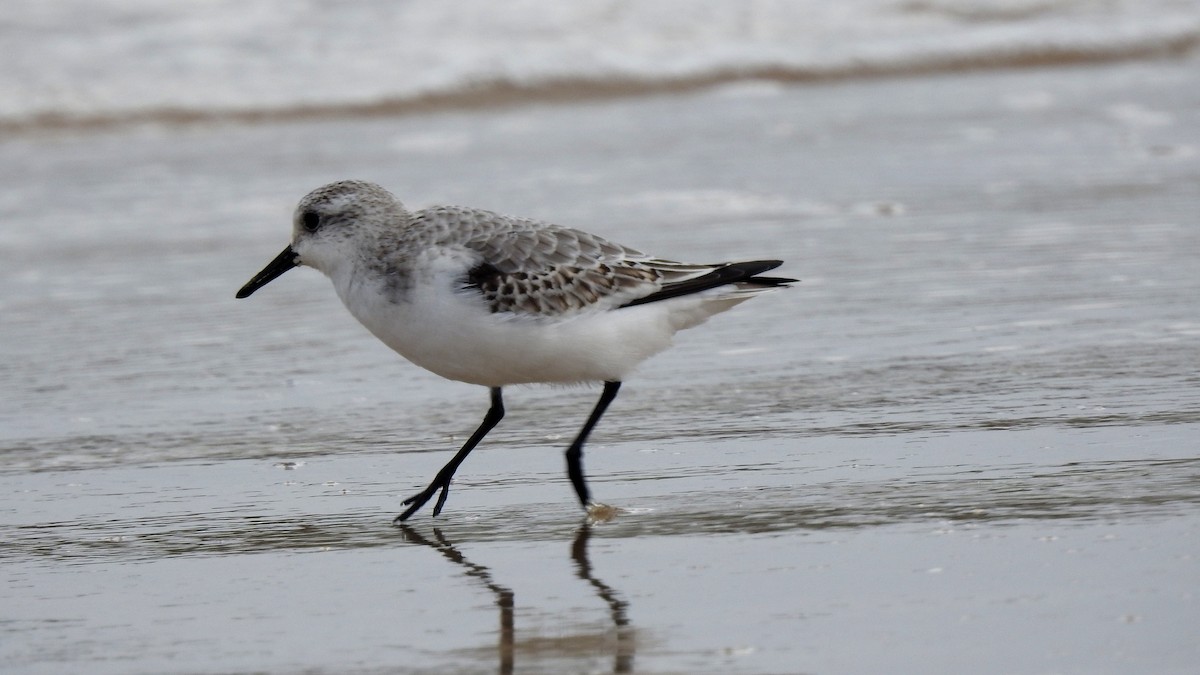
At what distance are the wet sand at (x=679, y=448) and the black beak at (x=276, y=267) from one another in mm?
447

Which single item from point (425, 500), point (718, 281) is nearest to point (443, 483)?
point (425, 500)

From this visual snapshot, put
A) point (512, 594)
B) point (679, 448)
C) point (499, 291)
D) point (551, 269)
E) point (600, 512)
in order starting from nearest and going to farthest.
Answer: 1. point (512, 594)
2. point (600, 512)
3. point (499, 291)
4. point (551, 269)
5. point (679, 448)

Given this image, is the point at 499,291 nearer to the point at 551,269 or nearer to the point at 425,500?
the point at 551,269

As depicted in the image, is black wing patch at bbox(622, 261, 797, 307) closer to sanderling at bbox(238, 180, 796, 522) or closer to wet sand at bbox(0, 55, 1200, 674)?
sanderling at bbox(238, 180, 796, 522)

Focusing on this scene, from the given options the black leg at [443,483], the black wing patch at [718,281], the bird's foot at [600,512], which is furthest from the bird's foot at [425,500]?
the black wing patch at [718,281]

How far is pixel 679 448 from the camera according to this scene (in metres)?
4.52

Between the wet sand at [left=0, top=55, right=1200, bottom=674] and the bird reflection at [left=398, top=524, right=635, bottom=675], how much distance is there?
13 mm

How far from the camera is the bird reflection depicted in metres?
2.96

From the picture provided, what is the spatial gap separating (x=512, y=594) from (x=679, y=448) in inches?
48.7

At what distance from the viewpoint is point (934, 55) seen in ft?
46.8

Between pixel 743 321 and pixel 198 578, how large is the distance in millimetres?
2967

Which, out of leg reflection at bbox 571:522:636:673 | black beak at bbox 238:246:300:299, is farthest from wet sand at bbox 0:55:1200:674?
black beak at bbox 238:246:300:299

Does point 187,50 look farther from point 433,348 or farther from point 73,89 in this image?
point 433,348

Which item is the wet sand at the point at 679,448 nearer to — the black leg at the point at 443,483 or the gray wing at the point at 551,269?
the black leg at the point at 443,483
